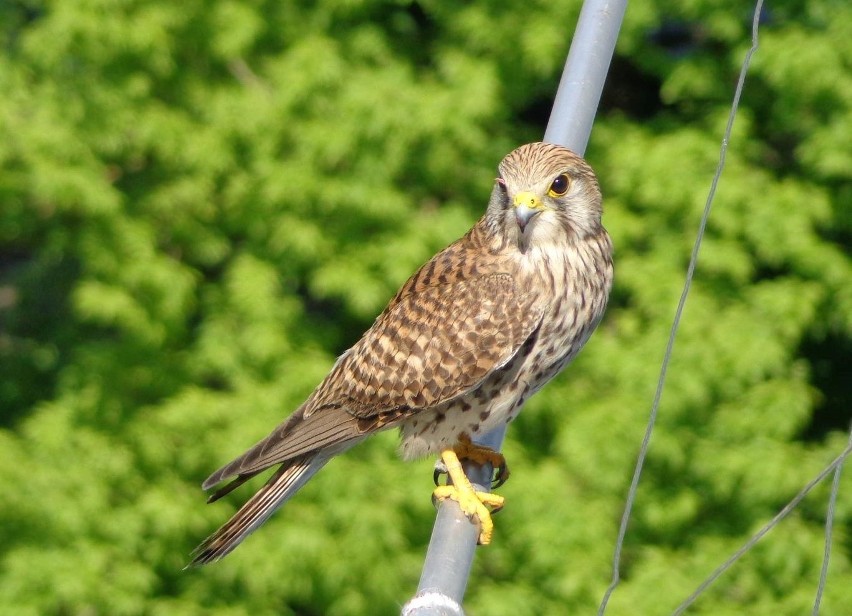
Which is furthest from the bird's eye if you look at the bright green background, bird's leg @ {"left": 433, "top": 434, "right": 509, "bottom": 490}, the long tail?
the bright green background

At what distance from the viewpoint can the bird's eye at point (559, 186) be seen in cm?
309

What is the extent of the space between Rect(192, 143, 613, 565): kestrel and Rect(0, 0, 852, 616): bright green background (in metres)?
3.15

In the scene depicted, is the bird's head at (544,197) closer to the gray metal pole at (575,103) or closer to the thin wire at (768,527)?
the gray metal pole at (575,103)

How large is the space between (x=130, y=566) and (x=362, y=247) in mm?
2020

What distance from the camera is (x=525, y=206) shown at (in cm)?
307

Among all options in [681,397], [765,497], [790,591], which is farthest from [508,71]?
[790,591]

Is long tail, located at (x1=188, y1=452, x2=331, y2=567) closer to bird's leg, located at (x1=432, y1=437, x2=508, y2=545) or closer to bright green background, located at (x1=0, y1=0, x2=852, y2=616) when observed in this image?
bird's leg, located at (x1=432, y1=437, x2=508, y2=545)

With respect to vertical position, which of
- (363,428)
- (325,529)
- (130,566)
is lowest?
(363,428)

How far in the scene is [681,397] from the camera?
6.32m

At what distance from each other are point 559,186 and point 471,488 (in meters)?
0.76

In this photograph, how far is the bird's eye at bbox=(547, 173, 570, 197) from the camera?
3.09 m

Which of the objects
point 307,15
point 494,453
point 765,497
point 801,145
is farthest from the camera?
point 307,15

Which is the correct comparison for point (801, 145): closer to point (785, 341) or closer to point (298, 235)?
point (785, 341)

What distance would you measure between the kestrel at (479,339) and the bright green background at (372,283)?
3.15m
